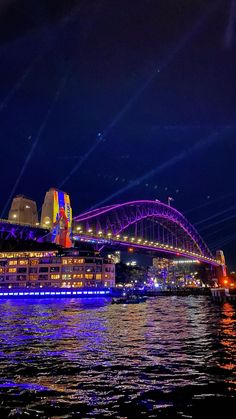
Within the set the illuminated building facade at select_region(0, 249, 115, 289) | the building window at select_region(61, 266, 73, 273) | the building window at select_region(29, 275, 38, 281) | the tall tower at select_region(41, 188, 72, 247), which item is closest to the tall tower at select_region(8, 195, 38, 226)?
the tall tower at select_region(41, 188, 72, 247)

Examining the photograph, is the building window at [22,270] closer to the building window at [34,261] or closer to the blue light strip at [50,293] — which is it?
the building window at [34,261]

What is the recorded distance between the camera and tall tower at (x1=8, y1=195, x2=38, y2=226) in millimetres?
134750

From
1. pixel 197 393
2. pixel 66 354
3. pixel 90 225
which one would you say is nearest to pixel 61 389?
pixel 197 393

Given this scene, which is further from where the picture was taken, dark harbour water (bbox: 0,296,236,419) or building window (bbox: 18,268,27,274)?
building window (bbox: 18,268,27,274)

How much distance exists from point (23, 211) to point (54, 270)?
40982mm

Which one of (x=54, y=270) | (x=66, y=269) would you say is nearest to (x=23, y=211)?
(x=54, y=270)

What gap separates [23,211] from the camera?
13625cm

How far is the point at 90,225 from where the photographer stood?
150 metres

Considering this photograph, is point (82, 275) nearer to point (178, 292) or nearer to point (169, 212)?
point (178, 292)

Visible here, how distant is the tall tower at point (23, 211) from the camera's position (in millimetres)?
134750

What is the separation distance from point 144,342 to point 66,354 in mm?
4987

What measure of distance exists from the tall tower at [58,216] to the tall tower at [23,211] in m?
5.78

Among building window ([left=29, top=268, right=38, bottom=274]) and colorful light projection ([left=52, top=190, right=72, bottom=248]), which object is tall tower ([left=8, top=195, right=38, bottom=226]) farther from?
building window ([left=29, top=268, right=38, bottom=274])

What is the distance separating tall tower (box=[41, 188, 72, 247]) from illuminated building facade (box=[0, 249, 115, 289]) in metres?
20.7
